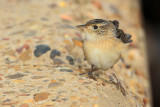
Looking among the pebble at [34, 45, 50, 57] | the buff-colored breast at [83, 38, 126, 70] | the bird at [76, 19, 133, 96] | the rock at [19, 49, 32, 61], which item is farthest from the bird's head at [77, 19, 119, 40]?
the rock at [19, 49, 32, 61]

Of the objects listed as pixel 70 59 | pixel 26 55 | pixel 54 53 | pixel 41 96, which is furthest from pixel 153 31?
pixel 41 96

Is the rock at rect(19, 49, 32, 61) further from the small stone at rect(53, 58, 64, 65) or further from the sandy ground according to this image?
the small stone at rect(53, 58, 64, 65)

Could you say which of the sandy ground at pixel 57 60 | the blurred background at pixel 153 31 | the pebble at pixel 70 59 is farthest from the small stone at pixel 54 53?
the blurred background at pixel 153 31

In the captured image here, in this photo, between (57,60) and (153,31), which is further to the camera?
(153,31)

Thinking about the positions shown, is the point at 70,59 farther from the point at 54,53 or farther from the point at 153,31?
the point at 153,31

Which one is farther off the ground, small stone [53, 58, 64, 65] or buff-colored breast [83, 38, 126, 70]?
buff-colored breast [83, 38, 126, 70]

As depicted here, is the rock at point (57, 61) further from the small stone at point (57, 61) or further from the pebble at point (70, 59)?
the pebble at point (70, 59)
